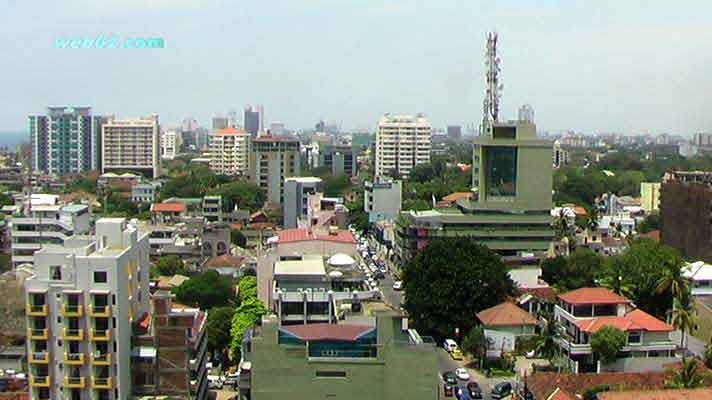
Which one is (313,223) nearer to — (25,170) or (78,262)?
(78,262)

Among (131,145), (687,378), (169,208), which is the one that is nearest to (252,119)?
(131,145)

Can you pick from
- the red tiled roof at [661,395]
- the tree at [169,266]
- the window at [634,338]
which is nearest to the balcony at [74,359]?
the red tiled roof at [661,395]

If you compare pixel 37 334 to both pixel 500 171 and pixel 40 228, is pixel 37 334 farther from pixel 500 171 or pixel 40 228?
pixel 500 171

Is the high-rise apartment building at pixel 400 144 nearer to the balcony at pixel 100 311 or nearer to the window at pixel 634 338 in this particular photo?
the window at pixel 634 338

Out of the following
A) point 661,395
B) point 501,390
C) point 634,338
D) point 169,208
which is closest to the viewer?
point 661,395

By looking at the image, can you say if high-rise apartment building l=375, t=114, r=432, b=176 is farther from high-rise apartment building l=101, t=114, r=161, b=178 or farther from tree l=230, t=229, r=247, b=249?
tree l=230, t=229, r=247, b=249
